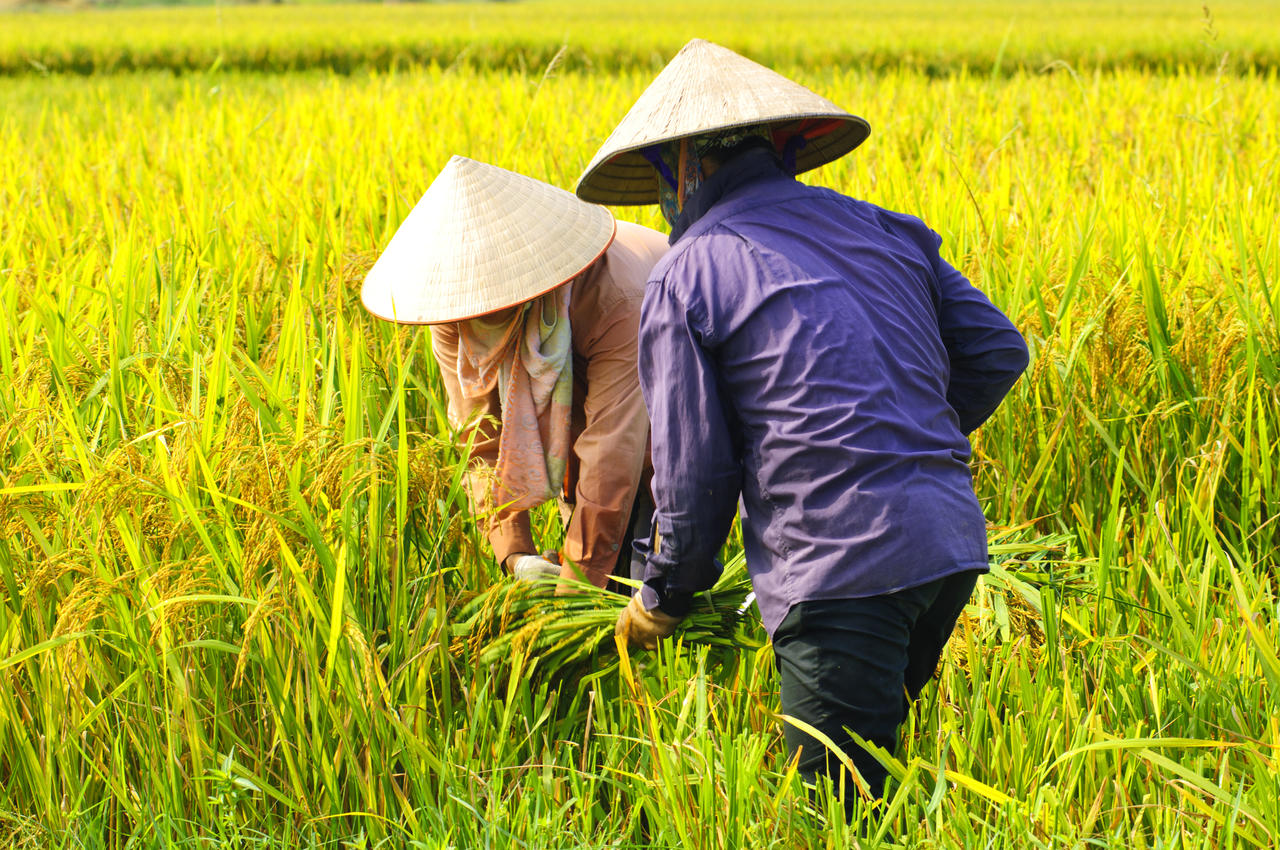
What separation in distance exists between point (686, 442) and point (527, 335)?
50 cm

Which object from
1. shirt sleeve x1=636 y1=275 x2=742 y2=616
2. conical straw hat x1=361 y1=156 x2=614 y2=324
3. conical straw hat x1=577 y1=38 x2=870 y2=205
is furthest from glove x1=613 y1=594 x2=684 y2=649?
conical straw hat x1=577 y1=38 x2=870 y2=205

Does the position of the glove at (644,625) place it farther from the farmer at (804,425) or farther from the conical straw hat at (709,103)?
the conical straw hat at (709,103)

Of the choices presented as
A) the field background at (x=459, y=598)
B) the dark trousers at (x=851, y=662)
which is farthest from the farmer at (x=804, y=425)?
the field background at (x=459, y=598)

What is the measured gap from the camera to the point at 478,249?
1.59 m

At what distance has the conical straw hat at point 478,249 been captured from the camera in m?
1.57

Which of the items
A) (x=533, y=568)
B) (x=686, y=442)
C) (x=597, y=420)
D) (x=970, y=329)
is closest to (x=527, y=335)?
(x=597, y=420)

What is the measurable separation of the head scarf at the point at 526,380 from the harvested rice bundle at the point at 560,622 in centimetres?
19

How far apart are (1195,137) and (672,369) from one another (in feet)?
11.9

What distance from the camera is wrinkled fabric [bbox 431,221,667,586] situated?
171 centimetres

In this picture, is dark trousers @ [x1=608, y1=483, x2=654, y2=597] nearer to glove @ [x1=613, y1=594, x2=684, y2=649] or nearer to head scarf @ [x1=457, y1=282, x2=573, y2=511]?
head scarf @ [x1=457, y1=282, x2=573, y2=511]

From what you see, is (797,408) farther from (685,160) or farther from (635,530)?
(635,530)

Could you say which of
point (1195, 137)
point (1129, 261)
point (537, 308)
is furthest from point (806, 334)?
point (1195, 137)

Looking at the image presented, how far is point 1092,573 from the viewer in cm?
172

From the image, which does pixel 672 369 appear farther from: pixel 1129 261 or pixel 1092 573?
pixel 1129 261
